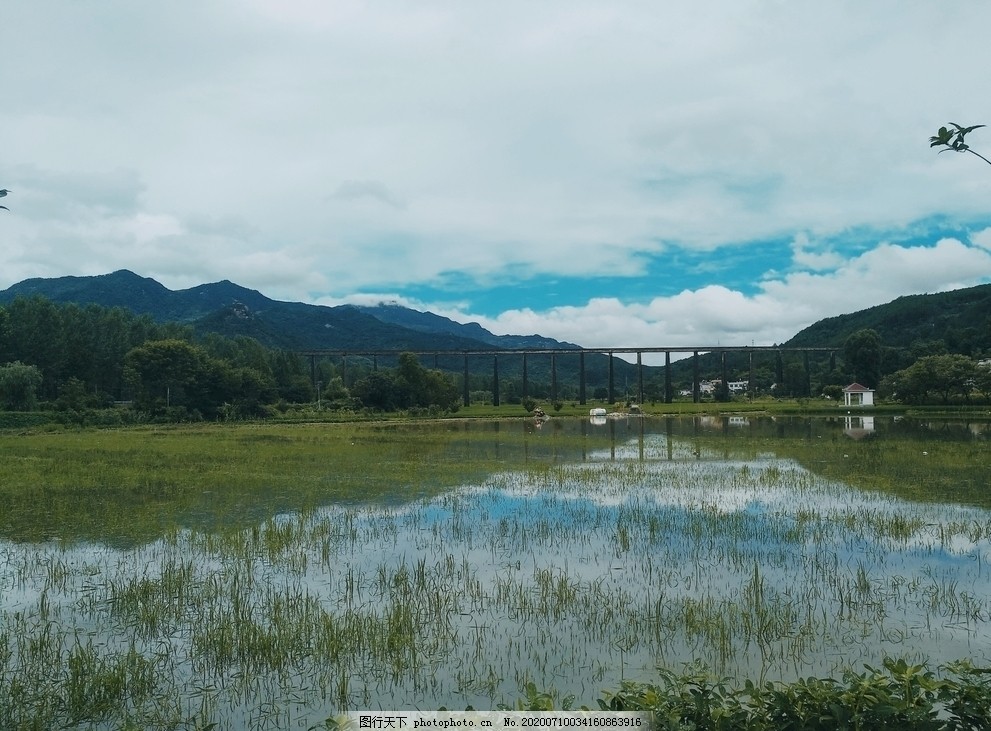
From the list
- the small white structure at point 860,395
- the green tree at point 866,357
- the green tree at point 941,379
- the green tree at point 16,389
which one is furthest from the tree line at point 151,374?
the green tree at point 866,357

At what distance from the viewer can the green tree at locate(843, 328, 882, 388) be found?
377 ft

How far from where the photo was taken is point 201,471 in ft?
90.7

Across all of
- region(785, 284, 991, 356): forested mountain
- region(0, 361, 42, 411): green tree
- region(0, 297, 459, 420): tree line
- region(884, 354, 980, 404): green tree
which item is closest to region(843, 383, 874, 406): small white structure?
region(884, 354, 980, 404): green tree

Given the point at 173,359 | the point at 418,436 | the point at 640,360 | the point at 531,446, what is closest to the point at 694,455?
the point at 531,446

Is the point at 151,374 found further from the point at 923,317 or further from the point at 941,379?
the point at 923,317

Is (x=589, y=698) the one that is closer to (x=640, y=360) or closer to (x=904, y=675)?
(x=904, y=675)

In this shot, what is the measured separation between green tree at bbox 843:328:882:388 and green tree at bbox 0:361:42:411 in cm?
11673

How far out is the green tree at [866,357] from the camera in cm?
11494

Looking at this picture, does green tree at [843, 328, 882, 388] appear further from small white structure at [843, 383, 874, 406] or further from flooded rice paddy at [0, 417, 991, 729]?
flooded rice paddy at [0, 417, 991, 729]

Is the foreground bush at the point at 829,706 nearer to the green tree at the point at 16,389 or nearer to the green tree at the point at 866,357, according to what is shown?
the green tree at the point at 16,389

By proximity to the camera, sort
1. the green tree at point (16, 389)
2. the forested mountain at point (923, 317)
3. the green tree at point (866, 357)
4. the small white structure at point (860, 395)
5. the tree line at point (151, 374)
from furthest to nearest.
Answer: the forested mountain at point (923, 317), the green tree at point (866, 357), the small white structure at point (860, 395), the tree line at point (151, 374), the green tree at point (16, 389)

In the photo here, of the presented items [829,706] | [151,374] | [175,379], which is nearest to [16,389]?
[151,374]

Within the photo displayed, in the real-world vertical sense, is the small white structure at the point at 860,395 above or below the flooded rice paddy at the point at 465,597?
above

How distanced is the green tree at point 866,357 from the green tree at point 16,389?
116726mm
